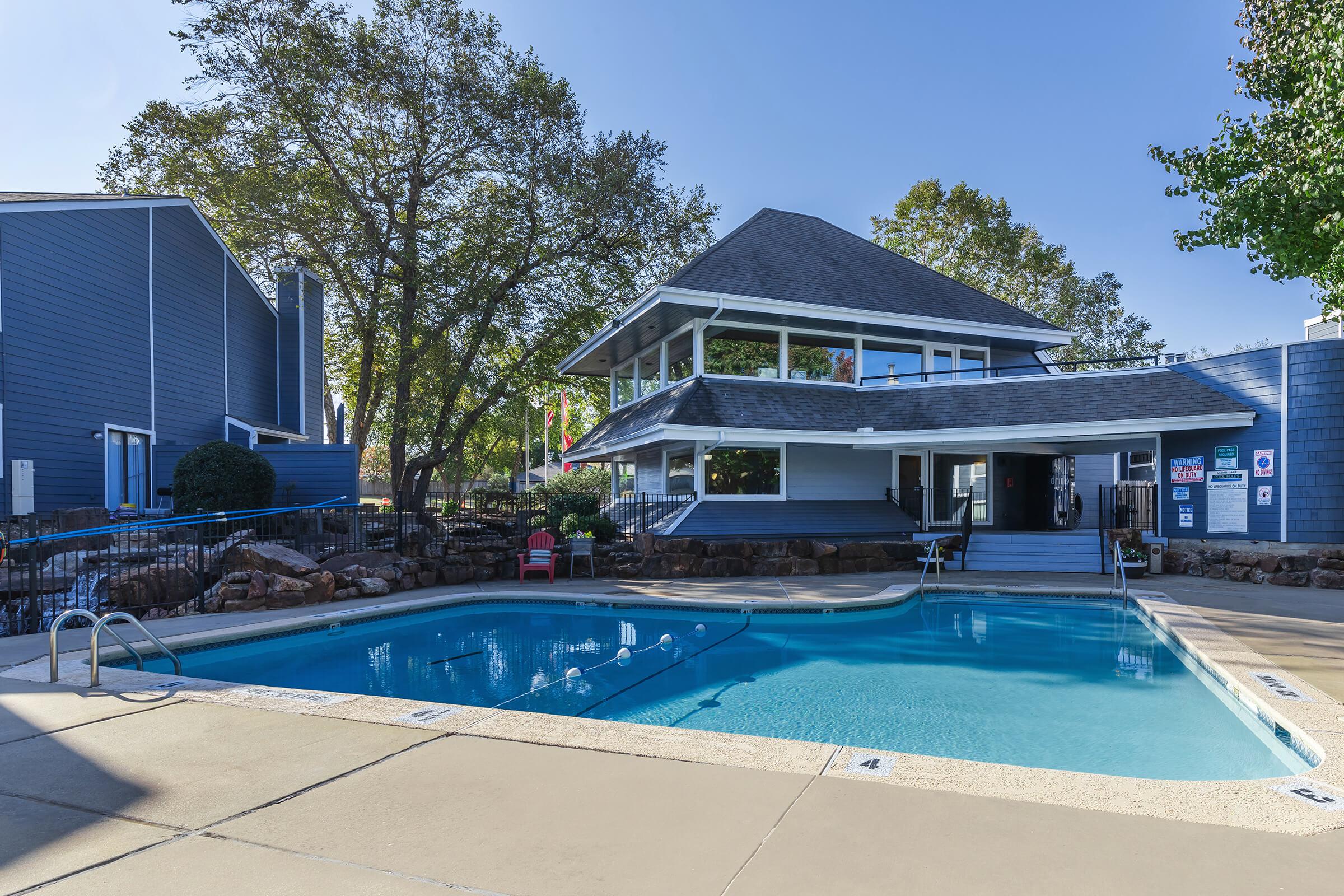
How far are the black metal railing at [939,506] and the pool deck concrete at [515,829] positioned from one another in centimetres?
1458

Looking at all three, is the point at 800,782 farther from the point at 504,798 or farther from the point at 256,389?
the point at 256,389

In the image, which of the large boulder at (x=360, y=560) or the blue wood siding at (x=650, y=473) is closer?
the large boulder at (x=360, y=560)

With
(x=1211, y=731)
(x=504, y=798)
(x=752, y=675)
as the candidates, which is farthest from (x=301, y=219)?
(x=1211, y=731)

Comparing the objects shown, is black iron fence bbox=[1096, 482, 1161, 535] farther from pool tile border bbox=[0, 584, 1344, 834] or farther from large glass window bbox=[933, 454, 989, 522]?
pool tile border bbox=[0, 584, 1344, 834]

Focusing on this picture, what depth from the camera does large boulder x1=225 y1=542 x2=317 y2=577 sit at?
11109mm

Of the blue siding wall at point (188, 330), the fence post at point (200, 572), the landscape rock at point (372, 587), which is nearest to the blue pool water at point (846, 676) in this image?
the landscape rock at point (372, 587)

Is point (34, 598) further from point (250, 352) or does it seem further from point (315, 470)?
point (250, 352)

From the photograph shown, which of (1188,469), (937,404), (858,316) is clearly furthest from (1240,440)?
(858,316)

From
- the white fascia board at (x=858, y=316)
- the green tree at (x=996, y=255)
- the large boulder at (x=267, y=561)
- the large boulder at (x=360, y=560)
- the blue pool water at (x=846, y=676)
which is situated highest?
the green tree at (x=996, y=255)

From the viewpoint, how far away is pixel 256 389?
20.2m

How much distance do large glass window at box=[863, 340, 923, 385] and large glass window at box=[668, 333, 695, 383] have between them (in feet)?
14.1

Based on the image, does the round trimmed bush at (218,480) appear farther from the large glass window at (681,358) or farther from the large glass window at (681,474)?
the large glass window at (681,358)

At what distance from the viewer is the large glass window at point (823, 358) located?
18.0 m

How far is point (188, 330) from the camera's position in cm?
1706
